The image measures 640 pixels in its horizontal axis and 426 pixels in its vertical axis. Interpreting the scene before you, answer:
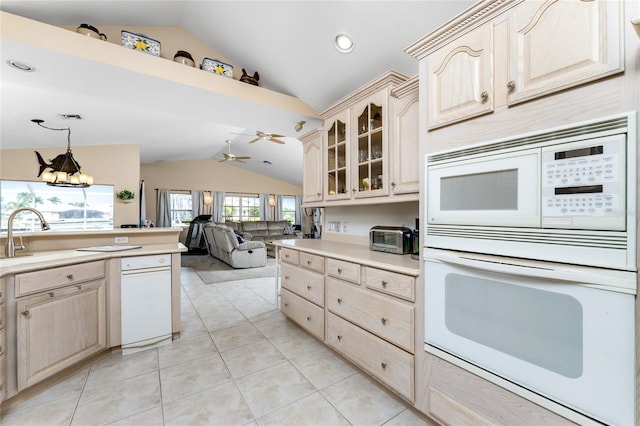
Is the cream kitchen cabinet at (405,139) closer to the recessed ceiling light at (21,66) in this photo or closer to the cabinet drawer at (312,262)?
the cabinet drawer at (312,262)

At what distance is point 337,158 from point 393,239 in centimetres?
103

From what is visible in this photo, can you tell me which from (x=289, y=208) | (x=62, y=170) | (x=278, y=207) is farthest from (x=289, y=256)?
(x=289, y=208)

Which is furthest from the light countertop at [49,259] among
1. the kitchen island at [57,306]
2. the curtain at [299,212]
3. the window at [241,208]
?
the curtain at [299,212]

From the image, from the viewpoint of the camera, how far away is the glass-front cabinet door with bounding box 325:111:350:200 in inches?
98.7

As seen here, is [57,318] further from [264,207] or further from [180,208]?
[264,207]

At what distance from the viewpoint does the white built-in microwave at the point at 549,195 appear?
0.85 meters

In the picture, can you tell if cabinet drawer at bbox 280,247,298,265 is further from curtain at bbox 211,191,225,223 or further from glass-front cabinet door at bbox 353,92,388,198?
curtain at bbox 211,191,225,223

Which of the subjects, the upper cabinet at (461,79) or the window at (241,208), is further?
the window at (241,208)

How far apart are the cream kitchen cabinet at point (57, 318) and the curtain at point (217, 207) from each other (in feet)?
23.5

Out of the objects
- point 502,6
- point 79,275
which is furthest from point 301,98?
point 79,275

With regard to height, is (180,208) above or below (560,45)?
below

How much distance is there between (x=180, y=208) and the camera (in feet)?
28.7

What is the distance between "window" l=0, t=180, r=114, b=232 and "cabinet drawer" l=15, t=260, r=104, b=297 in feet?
17.7

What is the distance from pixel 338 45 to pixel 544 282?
219 centimetres
